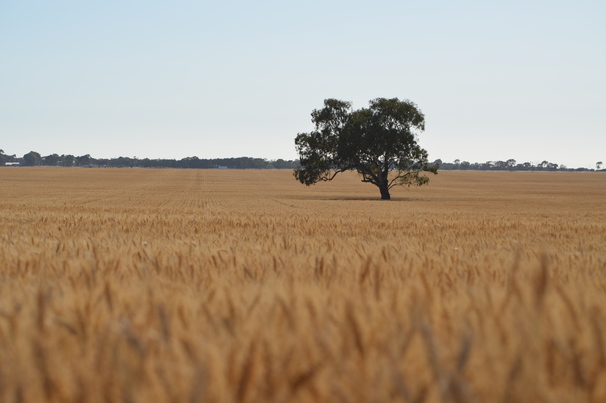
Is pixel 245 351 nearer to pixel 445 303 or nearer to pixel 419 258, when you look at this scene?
pixel 445 303

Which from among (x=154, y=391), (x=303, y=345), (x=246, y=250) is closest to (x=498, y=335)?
(x=303, y=345)

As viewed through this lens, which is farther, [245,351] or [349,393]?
[245,351]

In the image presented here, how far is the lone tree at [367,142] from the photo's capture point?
5128cm

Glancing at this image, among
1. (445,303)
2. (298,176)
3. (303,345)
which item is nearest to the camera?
(303,345)

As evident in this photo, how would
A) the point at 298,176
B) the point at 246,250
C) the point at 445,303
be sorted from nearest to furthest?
the point at 445,303, the point at 246,250, the point at 298,176

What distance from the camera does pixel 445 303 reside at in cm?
282

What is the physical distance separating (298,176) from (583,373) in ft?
175

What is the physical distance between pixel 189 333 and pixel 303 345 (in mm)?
398

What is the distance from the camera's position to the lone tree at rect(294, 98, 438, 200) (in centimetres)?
5128

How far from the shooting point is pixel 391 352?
1.83 m

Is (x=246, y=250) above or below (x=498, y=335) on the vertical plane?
below

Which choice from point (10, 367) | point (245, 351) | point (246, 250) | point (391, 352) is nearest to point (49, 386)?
point (10, 367)

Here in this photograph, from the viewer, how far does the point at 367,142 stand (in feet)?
167

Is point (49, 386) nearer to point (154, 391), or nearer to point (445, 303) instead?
point (154, 391)
